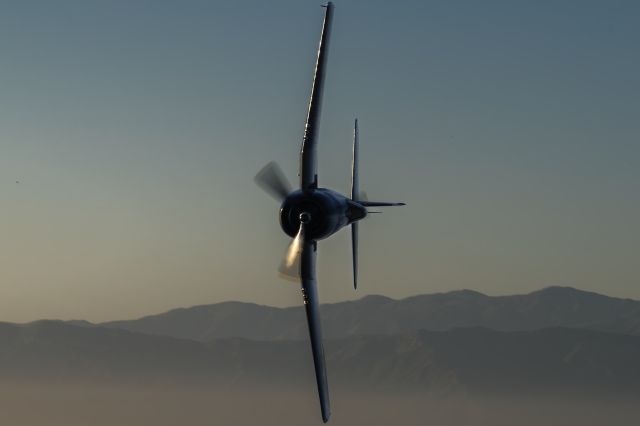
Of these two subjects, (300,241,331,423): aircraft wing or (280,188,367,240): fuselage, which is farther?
(280,188,367,240): fuselage

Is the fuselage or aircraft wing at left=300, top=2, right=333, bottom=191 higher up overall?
aircraft wing at left=300, top=2, right=333, bottom=191

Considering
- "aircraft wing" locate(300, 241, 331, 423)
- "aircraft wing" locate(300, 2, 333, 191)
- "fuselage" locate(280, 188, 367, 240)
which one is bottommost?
"aircraft wing" locate(300, 241, 331, 423)

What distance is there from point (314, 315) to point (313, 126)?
15163mm

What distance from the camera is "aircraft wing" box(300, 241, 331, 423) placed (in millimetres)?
63969

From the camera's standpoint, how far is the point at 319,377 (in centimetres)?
6397

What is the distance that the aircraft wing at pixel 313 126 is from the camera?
68.9 metres

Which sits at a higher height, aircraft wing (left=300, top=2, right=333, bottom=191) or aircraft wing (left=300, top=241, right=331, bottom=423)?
aircraft wing (left=300, top=2, right=333, bottom=191)

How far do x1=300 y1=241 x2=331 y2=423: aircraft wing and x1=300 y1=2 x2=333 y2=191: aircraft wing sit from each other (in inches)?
202

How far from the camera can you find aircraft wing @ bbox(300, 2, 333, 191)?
6888 cm

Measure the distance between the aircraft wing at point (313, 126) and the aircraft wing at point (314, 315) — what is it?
514cm

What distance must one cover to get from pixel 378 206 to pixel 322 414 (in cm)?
2182

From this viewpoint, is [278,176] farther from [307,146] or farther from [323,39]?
[323,39]

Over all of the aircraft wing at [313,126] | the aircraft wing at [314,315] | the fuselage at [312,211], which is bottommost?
the aircraft wing at [314,315]

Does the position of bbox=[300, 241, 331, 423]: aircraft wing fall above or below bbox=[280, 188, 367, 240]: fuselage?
below
